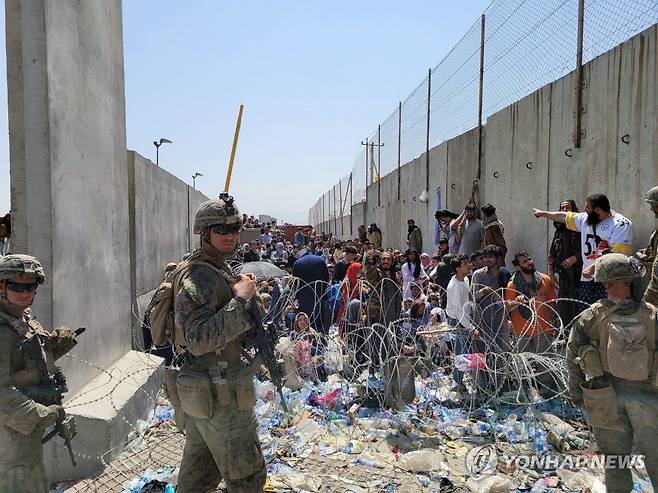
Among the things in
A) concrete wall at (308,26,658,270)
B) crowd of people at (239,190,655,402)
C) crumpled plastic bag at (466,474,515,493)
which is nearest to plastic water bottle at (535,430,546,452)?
crumpled plastic bag at (466,474,515,493)

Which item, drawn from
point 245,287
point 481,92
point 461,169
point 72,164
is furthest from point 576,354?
point 461,169

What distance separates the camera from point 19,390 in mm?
2342

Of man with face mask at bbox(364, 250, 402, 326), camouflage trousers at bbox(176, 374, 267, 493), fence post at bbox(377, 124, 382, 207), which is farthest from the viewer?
fence post at bbox(377, 124, 382, 207)

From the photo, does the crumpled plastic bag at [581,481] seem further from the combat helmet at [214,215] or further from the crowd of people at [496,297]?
the combat helmet at [214,215]

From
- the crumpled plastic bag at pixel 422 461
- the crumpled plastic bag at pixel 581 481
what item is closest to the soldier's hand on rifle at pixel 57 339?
the crumpled plastic bag at pixel 422 461

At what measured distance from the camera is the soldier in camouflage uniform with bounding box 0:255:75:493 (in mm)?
2242

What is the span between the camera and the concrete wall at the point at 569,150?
16.1 ft

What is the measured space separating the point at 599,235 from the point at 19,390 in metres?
4.61

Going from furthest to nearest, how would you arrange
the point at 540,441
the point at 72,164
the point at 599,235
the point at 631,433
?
the point at 599,235, the point at 540,441, the point at 72,164, the point at 631,433

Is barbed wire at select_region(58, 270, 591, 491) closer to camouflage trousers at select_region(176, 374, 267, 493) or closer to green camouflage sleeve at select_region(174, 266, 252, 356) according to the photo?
camouflage trousers at select_region(176, 374, 267, 493)

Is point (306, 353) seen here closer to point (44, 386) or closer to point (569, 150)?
point (44, 386)

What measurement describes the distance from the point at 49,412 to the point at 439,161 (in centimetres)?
Answer: 1048

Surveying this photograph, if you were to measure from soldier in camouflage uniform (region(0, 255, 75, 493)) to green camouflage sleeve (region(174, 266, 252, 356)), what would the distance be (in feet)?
2.26

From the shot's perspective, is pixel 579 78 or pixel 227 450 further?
pixel 579 78
